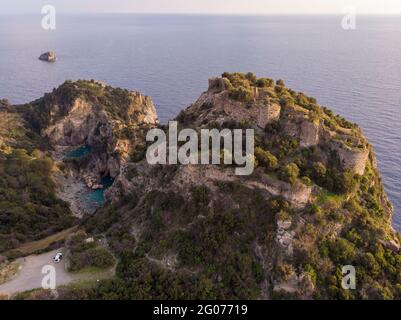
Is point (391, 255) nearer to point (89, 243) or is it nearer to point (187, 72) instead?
point (89, 243)

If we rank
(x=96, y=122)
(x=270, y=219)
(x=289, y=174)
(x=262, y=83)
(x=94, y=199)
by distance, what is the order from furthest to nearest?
1. (x=96, y=122)
2. (x=94, y=199)
3. (x=262, y=83)
4. (x=289, y=174)
5. (x=270, y=219)

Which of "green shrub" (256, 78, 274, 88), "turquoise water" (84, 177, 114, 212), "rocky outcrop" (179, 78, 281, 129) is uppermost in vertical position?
"green shrub" (256, 78, 274, 88)

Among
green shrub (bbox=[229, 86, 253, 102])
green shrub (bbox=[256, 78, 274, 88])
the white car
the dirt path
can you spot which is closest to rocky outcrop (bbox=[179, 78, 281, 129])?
green shrub (bbox=[229, 86, 253, 102])

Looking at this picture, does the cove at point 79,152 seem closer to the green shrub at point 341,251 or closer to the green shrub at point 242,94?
the green shrub at point 242,94

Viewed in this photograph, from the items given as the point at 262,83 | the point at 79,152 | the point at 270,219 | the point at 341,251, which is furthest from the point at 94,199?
the point at 341,251

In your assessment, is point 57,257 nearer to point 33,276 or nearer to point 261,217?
point 33,276

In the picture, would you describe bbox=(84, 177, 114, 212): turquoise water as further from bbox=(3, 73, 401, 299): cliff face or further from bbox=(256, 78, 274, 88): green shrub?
bbox=(256, 78, 274, 88): green shrub
